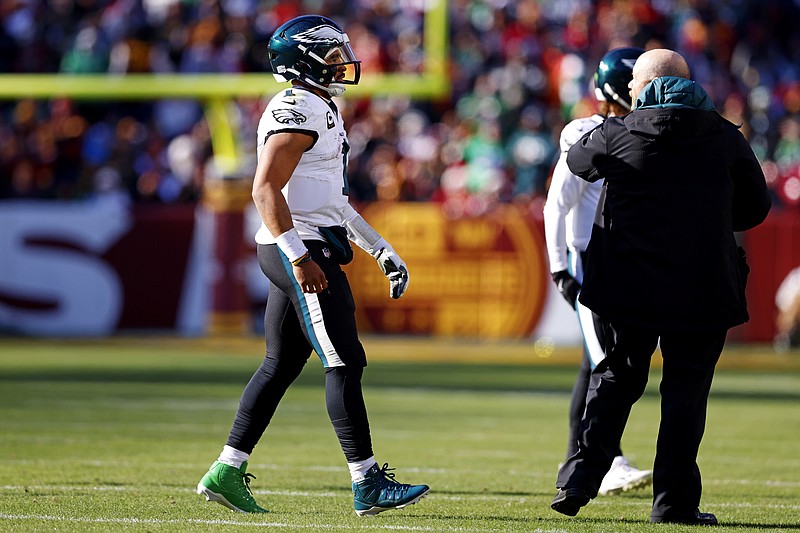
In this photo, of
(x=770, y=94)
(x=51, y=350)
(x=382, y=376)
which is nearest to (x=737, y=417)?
(x=382, y=376)

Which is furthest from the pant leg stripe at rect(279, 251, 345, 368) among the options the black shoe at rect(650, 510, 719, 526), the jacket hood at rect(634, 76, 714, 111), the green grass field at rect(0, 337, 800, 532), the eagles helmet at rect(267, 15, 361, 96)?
the jacket hood at rect(634, 76, 714, 111)

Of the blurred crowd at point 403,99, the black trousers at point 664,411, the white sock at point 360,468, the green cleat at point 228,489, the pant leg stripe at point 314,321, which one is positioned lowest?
the green cleat at point 228,489

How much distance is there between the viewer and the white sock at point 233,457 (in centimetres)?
603

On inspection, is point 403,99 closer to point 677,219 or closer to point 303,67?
point 303,67

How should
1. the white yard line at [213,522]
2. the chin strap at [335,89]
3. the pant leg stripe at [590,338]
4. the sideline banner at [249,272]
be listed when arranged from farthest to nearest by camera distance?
the sideline banner at [249,272] < the pant leg stripe at [590,338] < the chin strap at [335,89] < the white yard line at [213,522]

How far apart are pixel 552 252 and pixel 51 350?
10.4m

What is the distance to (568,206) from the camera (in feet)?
23.6

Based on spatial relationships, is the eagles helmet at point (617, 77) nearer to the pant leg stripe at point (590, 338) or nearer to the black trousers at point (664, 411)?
the pant leg stripe at point (590, 338)

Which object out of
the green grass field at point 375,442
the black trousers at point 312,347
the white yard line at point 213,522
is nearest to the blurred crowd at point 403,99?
the green grass field at point 375,442

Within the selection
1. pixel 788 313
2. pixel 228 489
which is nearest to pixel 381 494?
pixel 228 489

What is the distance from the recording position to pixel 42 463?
755 centimetres

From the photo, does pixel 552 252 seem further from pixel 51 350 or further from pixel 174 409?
pixel 51 350

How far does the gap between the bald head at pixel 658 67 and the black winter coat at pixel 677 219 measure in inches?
6.8

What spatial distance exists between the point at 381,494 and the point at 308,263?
0.93m
